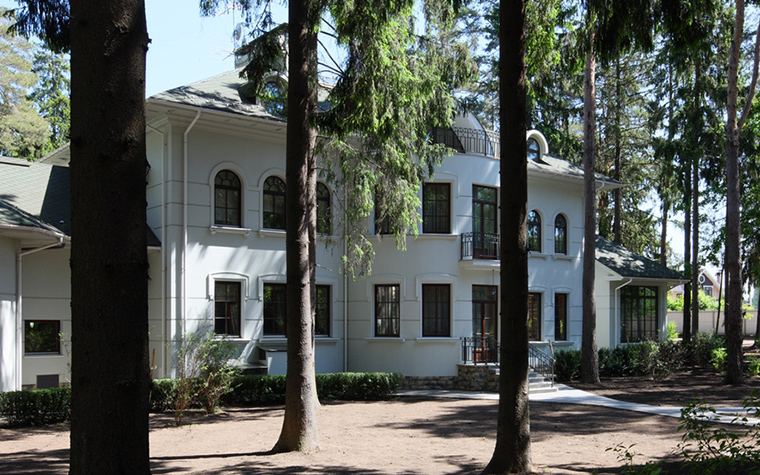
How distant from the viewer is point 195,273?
17922mm

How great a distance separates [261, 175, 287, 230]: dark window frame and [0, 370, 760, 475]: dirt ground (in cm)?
551

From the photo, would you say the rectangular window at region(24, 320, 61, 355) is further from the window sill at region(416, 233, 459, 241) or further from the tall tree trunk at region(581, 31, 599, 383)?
the tall tree trunk at region(581, 31, 599, 383)

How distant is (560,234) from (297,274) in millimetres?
17029

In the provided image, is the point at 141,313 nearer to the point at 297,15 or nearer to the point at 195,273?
the point at 297,15

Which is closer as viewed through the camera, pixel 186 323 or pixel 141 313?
pixel 141 313

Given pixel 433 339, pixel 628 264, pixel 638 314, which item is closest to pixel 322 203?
pixel 433 339

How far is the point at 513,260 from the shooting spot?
7.93 metres

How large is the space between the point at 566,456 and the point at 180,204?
11712 mm

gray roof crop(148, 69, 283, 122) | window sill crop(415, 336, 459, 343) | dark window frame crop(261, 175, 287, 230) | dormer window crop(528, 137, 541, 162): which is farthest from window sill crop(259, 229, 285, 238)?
dormer window crop(528, 137, 541, 162)

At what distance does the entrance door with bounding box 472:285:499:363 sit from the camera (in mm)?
21250

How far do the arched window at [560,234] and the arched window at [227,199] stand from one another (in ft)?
39.2

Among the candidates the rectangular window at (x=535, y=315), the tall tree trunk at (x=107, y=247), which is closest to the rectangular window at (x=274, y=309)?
the rectangular window at (x=535, y=315)

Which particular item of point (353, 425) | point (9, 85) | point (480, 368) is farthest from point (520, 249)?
point (9, 85)

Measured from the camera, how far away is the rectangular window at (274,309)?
1941 centimetres
